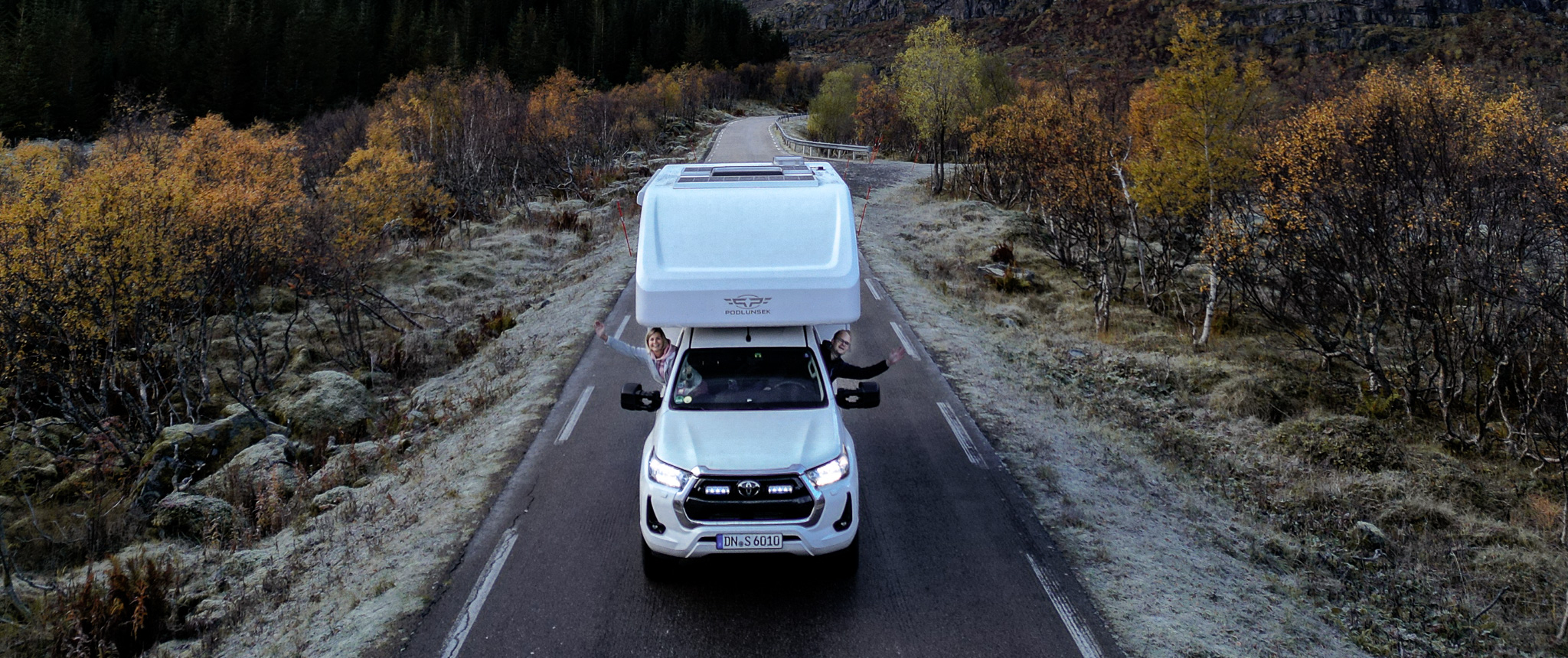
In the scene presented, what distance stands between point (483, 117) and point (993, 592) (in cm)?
4539

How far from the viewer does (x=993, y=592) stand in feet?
25.4

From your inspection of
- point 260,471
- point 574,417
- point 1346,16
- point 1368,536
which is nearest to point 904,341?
point 574,417

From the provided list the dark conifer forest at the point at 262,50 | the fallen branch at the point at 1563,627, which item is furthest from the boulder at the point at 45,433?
the dark conifer forest at the point at 262,50

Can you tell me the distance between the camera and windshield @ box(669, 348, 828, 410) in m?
7.94

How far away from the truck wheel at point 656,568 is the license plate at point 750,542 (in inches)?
36.9

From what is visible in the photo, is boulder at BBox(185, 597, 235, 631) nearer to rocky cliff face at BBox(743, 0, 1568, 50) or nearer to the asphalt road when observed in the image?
the asphalt road

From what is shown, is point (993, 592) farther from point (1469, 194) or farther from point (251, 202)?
point (251, 202)

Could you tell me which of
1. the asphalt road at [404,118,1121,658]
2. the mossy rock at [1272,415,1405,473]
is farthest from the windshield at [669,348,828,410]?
the mossy rock at [1272,415,1405,473]

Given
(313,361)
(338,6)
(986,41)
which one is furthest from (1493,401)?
(986,41)

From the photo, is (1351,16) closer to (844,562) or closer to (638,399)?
(844,562)

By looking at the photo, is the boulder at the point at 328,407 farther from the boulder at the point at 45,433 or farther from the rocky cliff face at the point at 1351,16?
the rocky cliff face at the point at 1351,16

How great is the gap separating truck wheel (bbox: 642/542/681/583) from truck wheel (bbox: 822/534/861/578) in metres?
1.47

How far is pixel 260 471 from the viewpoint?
1412cm

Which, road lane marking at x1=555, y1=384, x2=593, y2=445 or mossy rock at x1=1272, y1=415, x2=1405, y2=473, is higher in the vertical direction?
road lane marking at x1=555, y1=384, x2=593, y2=445
